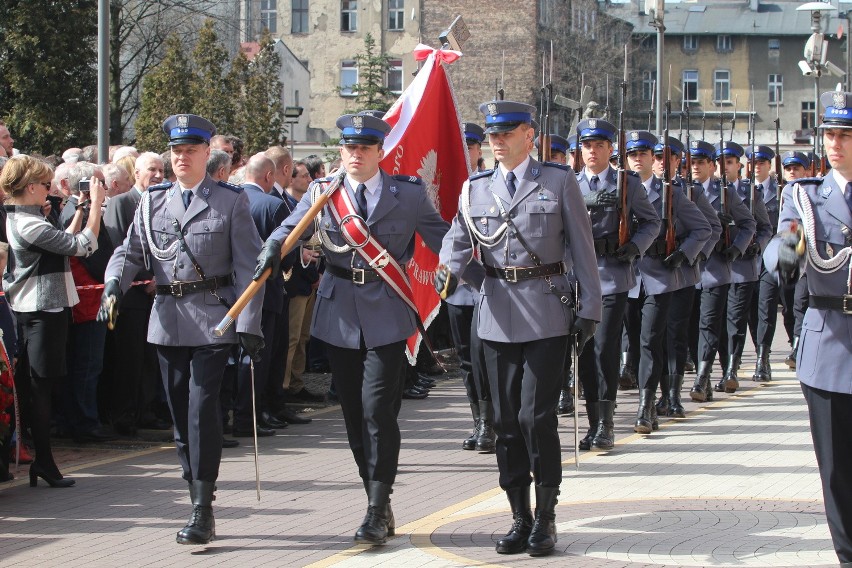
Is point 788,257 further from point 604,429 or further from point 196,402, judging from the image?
point 604,429

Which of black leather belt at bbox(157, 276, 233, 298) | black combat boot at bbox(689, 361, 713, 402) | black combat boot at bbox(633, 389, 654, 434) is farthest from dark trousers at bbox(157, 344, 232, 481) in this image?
black combat boot at bbox(689, 361, 713, 402)

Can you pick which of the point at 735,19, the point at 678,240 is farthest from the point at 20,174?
the point at 735,19

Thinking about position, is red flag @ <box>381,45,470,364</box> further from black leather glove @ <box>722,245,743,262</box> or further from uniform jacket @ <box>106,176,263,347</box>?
uniform jacket @ <box>106,176,263,347</box>

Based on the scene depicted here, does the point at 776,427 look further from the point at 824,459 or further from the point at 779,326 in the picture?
the point at 779,326

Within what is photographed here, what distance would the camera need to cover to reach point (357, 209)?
25.3 ft

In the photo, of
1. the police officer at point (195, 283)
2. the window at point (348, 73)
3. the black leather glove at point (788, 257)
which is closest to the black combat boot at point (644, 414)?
the police officer at point (195, 283)

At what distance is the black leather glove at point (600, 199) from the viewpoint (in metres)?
10.5

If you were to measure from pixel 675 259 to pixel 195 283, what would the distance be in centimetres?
520

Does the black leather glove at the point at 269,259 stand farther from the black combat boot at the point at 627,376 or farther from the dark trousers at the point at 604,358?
the black combat boot at the point at 627,376

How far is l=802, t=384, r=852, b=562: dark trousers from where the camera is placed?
6359 mm

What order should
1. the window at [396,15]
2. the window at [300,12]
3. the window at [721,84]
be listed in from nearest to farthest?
the window at [396,15]
the window at [300,12]
the window at [721,84]

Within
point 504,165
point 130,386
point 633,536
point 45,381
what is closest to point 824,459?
point 633,536

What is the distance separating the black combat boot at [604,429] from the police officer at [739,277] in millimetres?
3847

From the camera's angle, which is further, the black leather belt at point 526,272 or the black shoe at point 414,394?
the black shoe at point 414,394
